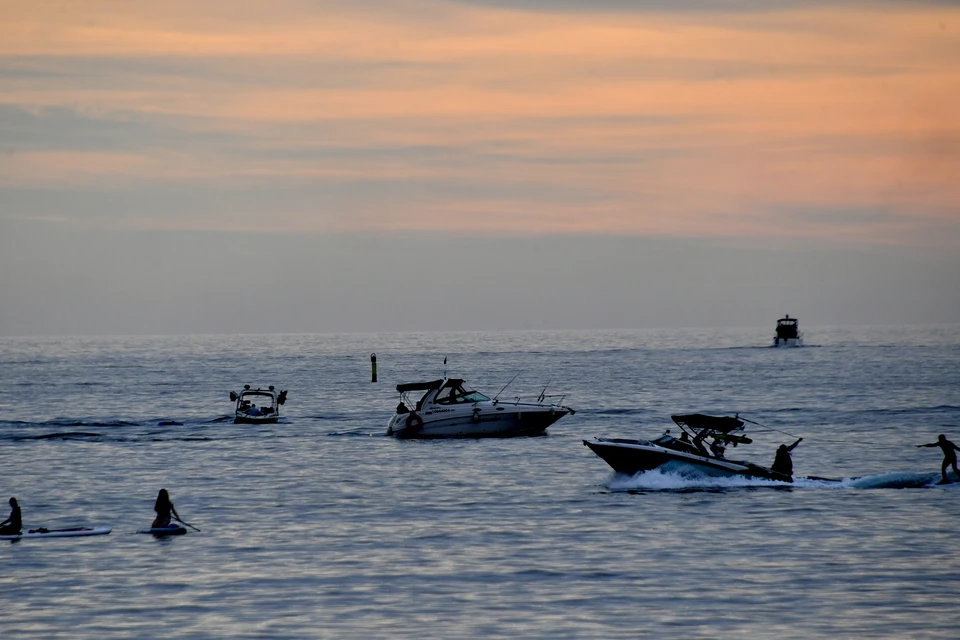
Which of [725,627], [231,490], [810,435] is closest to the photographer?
[725,627]

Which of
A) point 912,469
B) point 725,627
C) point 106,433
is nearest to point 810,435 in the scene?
point 912,469

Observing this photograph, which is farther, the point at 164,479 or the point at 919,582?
the point at 164,479

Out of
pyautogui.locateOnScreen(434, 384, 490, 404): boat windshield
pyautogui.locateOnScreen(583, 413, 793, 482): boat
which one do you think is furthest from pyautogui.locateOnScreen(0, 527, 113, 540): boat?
pyautogui.locateOnScreen(434, 384, 490, 404): boat windshield

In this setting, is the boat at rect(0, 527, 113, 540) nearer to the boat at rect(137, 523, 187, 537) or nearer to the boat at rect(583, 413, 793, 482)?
the boat at rect(137, 523, 187, 537)

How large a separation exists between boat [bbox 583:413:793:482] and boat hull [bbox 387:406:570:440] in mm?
19227

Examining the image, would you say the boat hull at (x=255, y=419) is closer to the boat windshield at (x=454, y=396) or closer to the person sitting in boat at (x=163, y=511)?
the boat windshield at (x=454, y=396)

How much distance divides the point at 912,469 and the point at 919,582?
23.5m

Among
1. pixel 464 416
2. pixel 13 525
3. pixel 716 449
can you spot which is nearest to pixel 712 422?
pixel 716 449

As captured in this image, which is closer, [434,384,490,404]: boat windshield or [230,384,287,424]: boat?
[434,384,490,404]: boat windshield

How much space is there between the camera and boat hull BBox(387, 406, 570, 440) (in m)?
62.6

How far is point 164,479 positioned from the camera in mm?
48750

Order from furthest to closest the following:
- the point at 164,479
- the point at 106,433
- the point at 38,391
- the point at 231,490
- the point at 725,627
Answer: the point at 38,391
the point at 106,433
the point at 164,479
the point at 231,490
the point at 725,627

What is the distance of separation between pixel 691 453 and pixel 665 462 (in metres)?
0.93

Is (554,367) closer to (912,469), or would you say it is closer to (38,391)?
(38,391)
